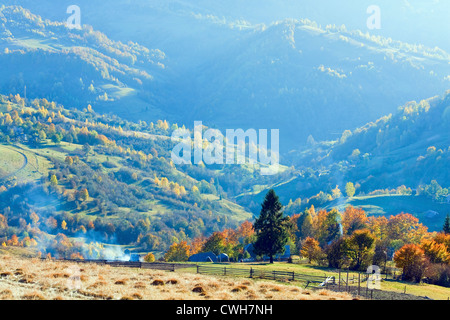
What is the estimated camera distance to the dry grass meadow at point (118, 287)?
44.8m

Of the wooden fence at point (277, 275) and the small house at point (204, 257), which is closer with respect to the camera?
the wooden fence at point (277, 275)

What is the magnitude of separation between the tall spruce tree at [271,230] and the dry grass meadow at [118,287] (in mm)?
40665

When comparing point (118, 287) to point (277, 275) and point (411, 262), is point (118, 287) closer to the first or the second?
point (277, 275)

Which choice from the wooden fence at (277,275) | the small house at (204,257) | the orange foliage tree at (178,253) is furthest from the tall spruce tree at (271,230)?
the orange foliage tree at (178,253)

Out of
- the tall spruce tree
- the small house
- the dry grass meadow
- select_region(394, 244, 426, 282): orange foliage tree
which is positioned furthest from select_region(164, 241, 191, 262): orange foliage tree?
the dry grass meadow

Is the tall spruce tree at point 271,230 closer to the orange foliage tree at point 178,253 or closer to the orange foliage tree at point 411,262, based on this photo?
the orange foliage tree at point 411,262

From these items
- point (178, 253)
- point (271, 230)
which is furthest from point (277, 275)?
point (178, 253)

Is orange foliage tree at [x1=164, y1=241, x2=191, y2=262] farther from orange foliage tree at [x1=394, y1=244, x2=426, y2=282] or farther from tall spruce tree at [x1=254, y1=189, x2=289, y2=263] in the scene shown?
orange foliage tree at [x1=394, y1=244, x2=426, y2=282]

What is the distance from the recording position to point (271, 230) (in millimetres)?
100125

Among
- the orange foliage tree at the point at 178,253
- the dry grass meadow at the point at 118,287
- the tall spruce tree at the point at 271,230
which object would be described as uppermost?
the tall spruce tree at the point at 271,230

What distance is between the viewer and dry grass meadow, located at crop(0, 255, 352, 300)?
44750 mm

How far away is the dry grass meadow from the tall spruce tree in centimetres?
4066
